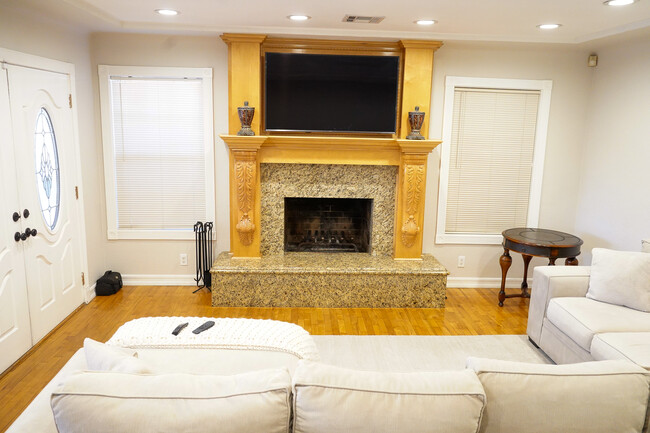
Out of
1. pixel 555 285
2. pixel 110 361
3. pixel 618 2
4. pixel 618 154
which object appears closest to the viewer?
pixel 110 361

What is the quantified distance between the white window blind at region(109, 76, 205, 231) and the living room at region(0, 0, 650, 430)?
157 mm

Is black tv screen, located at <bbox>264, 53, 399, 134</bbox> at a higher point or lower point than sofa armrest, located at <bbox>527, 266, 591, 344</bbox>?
higher

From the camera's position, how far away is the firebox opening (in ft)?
15.9

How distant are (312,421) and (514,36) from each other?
12.5 ft

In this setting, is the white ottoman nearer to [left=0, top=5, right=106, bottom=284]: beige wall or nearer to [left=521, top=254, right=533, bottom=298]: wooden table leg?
[left=521, top=254, right=533, bottom=298]: wooden table leg

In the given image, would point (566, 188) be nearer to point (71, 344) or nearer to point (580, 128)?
point (580, 128)

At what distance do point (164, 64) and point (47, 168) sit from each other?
1.44m

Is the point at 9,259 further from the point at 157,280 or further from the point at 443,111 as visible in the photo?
the point at 443,111

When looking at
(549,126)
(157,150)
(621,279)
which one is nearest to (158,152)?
(157,150)

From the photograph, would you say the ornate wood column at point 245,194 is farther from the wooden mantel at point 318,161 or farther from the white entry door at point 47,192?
the white entry door at point 47,192

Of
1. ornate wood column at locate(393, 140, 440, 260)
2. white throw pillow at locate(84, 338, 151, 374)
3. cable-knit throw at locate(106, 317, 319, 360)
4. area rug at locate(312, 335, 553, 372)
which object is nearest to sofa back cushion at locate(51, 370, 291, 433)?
white throw pillow at locate(84, 338, 151, 374)

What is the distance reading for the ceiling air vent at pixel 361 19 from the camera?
358 cm

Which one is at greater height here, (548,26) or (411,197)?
(548,26)

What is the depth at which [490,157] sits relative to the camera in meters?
4.74
